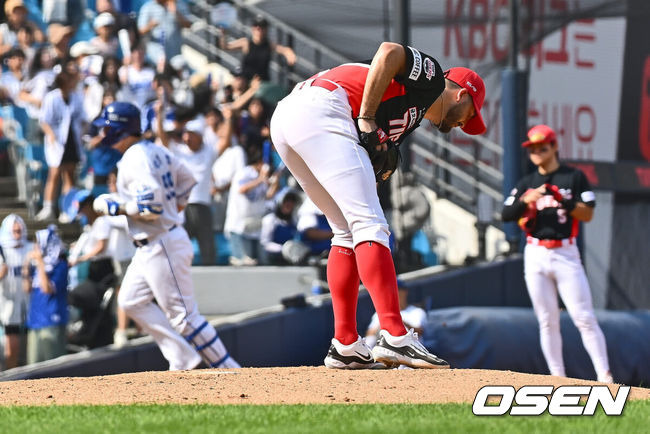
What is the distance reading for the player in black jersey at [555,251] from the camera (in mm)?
9500

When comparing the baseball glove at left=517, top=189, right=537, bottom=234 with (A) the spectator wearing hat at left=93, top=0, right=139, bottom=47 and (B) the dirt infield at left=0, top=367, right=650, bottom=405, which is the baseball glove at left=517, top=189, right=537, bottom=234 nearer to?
(B) the dirt infield at left=0, top=367, right=650, bottom=405

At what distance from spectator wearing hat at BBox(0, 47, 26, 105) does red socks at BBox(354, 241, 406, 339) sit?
8.67 m

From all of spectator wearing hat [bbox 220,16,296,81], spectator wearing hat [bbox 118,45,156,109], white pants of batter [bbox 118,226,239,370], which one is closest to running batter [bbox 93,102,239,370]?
white pants of batter [bbox 118,226,239,370]

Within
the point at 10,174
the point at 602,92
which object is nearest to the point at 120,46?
the point at 10,174

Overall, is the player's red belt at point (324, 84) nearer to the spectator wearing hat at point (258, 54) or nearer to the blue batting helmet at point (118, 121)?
the blue batting helmet at point (118, 121)

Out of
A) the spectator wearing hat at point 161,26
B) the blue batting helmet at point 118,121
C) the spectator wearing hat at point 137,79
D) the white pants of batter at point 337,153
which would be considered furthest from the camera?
the spectator wearing hat at point 161,26

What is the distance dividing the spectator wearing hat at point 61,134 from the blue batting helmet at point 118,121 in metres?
3.82

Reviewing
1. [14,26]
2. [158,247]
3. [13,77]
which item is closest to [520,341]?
[158,247]

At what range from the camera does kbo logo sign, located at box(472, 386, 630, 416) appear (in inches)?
191

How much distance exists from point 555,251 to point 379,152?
4.06 meters

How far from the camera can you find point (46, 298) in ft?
32.0

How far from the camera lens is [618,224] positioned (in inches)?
539

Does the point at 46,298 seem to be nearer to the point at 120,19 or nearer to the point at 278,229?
the point at 278,229

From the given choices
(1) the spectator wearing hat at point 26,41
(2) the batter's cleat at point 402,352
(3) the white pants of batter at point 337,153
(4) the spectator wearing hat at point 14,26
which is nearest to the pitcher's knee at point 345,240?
(3) the white pants of batter at point 337,153
